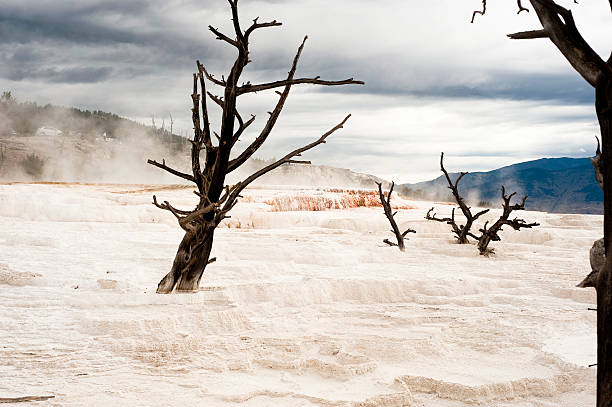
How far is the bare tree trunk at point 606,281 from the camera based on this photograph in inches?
85.4

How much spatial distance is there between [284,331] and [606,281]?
264cm

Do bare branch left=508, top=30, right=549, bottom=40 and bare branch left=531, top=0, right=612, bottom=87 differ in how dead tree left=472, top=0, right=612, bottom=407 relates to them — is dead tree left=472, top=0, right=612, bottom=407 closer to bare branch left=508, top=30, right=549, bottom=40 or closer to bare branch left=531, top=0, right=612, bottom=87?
bare branch left=531, top=0, right=612, bottom=87

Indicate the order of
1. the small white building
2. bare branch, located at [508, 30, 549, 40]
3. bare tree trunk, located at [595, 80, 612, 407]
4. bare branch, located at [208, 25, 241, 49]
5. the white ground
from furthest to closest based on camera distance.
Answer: the small white building < bare branch, located at [208, 25, 241, 49] < the white ground < bare branch, located at [508, 30, 549, 40] < bare tree trunk, located at [595, 80, 612, 407]

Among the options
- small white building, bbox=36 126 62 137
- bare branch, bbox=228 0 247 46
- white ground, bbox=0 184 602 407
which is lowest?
white ground, bbox=0 184 602 407

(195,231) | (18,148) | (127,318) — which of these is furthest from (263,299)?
(18,148)

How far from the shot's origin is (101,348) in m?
3.53

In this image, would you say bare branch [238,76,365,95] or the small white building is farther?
the small white building

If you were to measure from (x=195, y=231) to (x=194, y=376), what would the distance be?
2.03 metres

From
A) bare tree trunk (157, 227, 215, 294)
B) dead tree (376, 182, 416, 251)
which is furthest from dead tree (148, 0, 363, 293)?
dead tree (376, 182, 416, 251)

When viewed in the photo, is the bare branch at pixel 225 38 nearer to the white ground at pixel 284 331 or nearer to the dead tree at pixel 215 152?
the dead tree at pixel 215 152

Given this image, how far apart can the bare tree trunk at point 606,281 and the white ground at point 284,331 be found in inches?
39.7

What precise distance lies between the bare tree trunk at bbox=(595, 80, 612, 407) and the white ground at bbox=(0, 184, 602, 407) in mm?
1009

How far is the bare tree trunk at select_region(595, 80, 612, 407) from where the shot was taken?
7.11 feet

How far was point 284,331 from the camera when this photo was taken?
4.36 meters
